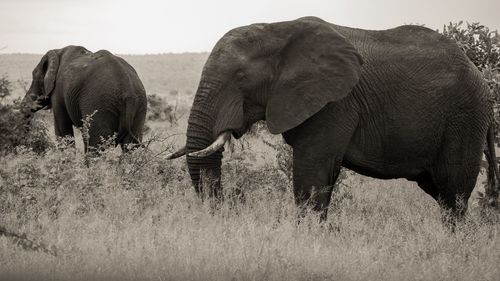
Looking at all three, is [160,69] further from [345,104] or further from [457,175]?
[345,104]

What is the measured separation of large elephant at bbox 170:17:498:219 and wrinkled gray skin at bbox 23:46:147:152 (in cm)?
498

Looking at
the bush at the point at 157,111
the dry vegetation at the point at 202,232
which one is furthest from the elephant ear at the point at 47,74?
the bush at the point at 157,111

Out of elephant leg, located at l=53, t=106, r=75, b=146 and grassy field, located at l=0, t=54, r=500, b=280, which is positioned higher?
grassy field, located at l=0, t=54, r=500, b=280

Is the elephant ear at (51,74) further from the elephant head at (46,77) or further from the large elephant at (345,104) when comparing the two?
the large elephant at (345,104)

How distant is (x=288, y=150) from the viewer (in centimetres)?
1255

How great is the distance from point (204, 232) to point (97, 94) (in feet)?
22.7

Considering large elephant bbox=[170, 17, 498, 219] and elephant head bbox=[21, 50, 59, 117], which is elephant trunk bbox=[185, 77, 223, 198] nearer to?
large elephant bbox=[170, 17, 498, 219]

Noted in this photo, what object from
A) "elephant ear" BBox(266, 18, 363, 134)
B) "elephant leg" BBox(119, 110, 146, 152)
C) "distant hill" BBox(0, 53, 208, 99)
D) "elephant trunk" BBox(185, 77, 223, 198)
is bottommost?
"distant hill" BBox(0, 53, 208, 99)

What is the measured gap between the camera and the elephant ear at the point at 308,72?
8812 mm

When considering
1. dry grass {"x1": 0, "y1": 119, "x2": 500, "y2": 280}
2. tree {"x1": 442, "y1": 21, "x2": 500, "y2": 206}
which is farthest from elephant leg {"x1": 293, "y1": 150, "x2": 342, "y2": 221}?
tree {"x1": 442, "y1": 21, "x2": 500, "y2": 206}

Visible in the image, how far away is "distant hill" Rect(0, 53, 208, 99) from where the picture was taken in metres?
64.9

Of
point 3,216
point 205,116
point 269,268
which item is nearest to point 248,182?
point 205,116

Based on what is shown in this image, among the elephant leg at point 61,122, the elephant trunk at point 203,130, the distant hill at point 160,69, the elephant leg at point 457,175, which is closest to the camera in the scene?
the elephant trunk at point 203,130

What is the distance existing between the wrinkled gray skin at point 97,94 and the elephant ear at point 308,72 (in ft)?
16.7
